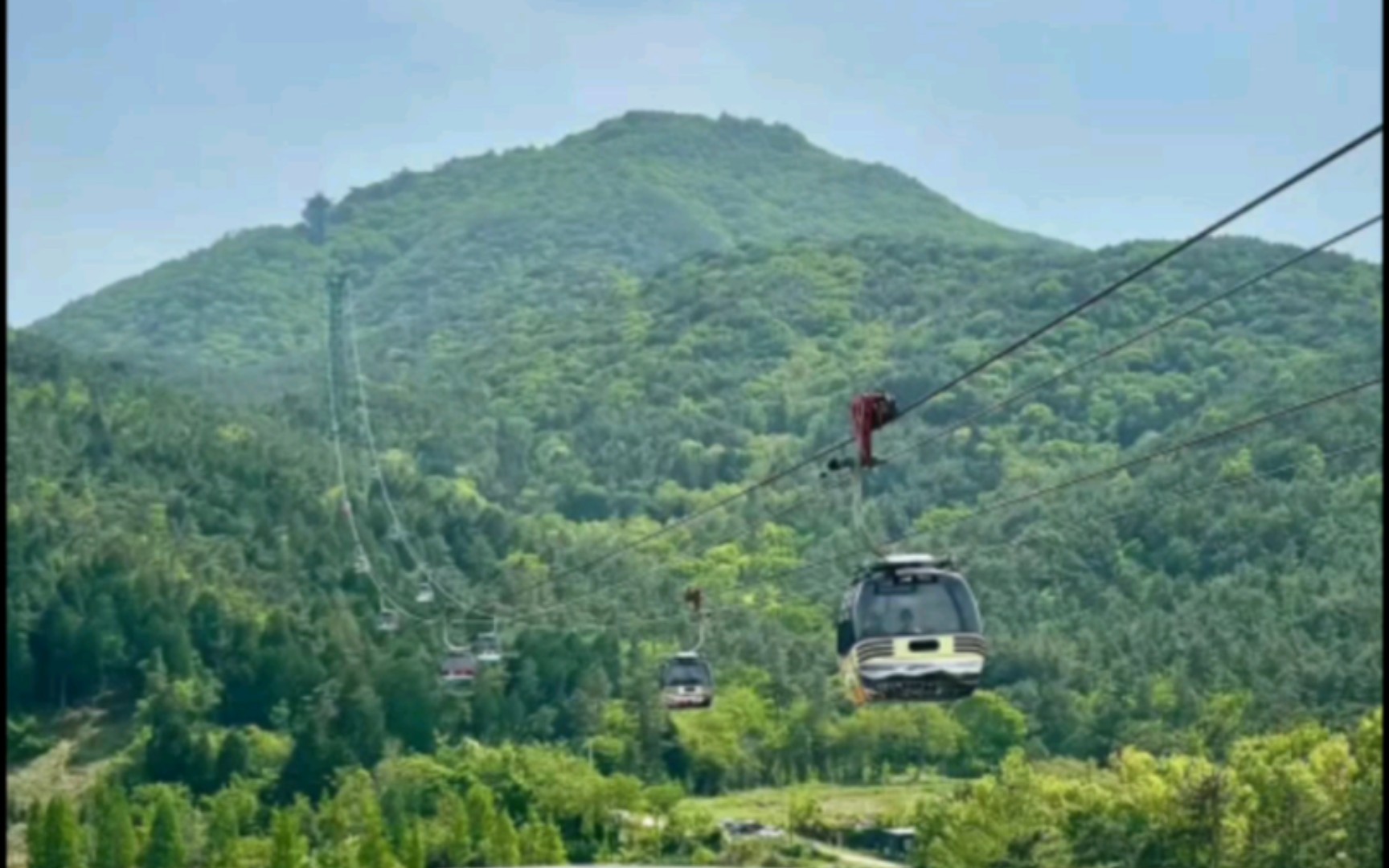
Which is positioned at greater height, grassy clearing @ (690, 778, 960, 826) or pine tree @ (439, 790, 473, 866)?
pine tree @ (439, 790, 473, 866)

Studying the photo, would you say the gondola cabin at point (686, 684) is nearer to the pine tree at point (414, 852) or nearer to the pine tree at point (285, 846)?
the pine tree at point (285, 846)

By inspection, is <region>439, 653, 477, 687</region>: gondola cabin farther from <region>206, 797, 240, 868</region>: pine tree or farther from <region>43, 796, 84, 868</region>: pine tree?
<region>43, 796, 84, 868</region>: pine tree

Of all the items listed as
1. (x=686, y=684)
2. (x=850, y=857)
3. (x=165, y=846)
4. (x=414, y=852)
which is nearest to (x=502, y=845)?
(x=414, y=852)

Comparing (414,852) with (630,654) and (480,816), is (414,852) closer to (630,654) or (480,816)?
(480,816)

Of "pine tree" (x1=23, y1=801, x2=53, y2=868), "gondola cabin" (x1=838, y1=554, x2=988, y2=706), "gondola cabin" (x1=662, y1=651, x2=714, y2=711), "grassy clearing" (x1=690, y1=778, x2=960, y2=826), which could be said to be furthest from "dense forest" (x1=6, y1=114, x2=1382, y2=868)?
"gondola cabin" (x1=838, y1=554, x2=988, y2=706)

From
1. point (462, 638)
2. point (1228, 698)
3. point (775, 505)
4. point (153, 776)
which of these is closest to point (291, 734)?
point (153, 776)

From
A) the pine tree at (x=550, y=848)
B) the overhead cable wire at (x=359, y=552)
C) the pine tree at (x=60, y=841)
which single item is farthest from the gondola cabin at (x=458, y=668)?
the overhead cable wire at (x=359, y=552)

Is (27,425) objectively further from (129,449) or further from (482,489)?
(482,489)
